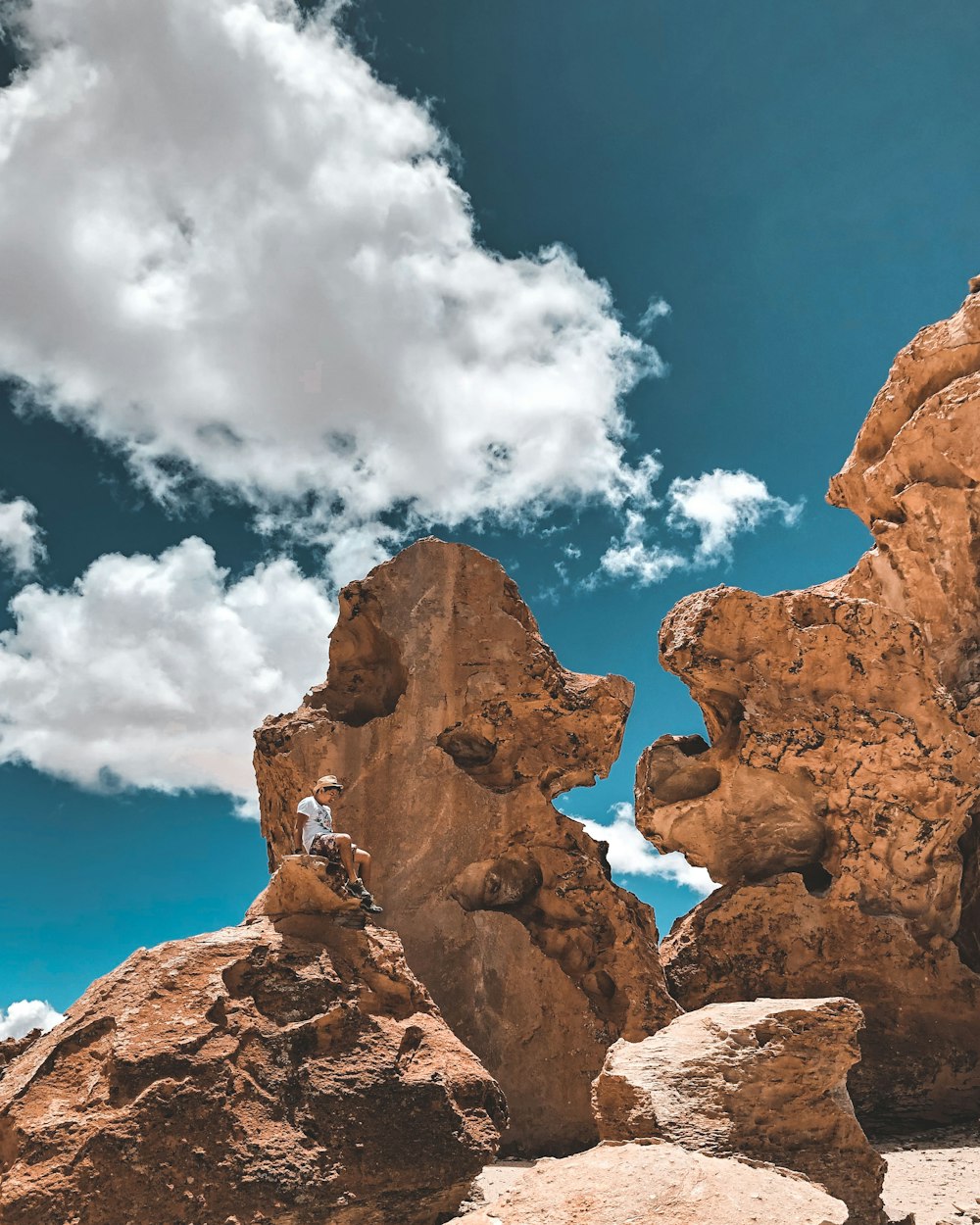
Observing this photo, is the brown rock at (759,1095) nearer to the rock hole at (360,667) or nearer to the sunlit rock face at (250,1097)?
the sunlit rock face at (250,1097)

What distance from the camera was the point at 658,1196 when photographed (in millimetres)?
3590

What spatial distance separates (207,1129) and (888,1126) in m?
6.98

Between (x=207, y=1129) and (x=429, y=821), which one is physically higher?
(x=429, y=821)

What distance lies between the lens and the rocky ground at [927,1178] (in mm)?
4996

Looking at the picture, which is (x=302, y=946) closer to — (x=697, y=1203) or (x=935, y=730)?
(x=697, y=1203)

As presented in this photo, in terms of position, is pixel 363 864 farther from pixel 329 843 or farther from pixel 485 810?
pixel 485 810

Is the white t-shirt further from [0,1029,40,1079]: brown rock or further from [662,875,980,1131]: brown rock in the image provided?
[662,875,980,1131]: brown rock

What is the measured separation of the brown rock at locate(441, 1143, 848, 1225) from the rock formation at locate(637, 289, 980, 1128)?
5761 mm

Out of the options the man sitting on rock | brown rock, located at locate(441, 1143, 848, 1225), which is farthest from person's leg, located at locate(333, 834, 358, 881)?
brown rock, located at locate(441, 1143, 848, 1225)

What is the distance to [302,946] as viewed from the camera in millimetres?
5293

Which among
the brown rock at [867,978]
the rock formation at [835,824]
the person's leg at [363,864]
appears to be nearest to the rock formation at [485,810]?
the brown rock at [867,978]

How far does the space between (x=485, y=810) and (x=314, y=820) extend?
259 cm

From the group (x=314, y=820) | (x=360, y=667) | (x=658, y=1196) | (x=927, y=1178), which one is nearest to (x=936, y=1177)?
(x=927, y=1178)

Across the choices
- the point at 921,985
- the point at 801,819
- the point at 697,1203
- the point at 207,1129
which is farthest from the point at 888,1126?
the point at 207,1129
